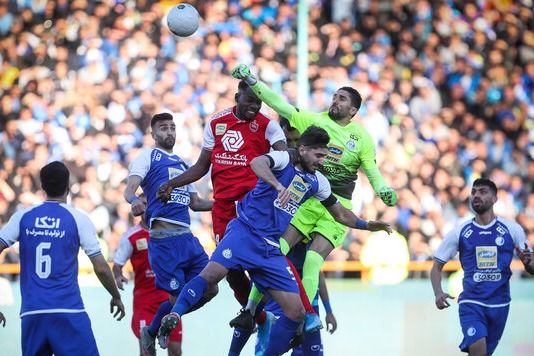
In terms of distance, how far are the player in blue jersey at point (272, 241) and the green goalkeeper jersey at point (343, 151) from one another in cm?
117

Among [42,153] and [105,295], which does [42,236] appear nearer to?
[105,295]

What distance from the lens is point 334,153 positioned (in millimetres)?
10211

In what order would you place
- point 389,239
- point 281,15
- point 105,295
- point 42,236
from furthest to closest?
1. point 281,15
2. point 389,239
3. point 105,295
4. point 42,236

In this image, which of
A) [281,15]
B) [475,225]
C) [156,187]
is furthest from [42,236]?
[281,15]

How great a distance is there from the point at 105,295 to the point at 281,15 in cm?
782

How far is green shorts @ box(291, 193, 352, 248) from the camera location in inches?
392

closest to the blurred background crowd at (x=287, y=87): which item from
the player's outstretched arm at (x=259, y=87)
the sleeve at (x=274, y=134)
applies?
the sleeve at (x=274, y=134)

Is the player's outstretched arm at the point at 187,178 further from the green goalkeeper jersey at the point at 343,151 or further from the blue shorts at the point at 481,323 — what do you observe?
the blue shorts at the point at 481,323

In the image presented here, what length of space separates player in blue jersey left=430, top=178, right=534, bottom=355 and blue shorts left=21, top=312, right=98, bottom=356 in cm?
375

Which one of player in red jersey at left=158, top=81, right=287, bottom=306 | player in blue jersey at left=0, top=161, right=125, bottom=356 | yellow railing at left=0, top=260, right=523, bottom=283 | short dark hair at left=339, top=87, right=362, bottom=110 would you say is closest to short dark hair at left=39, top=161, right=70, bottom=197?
player in blue jersey at left=0, top=161, right=125, bottom=356

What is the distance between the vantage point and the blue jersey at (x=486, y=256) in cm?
1032

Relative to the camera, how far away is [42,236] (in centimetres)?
787

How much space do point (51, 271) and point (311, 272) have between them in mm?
2728

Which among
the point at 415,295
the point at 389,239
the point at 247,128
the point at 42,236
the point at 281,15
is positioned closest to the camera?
the point at 42,236
